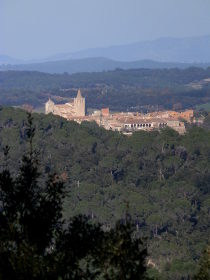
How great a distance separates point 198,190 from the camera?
4025cm

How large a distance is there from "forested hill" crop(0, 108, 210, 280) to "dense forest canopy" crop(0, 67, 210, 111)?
59.5m

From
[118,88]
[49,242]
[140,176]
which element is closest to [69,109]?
[140,176]

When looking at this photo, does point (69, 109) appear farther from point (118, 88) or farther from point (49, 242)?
point (49, 242)

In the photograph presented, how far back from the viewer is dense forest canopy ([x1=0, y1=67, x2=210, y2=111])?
118m

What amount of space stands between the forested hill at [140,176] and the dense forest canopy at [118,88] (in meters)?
59.5

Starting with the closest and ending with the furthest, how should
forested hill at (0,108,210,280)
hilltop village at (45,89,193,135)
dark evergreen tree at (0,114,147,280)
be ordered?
dark evergreen tree at (0,114,147,280)
forested hill at (0,108,210,280)
hilltop village at (45,89,193,135)

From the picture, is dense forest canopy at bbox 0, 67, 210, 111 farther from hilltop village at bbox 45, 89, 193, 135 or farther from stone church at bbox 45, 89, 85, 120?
hilltop village at bbox 45, 89, 193, 135

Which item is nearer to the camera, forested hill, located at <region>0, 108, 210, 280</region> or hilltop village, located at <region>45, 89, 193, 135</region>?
forested hill, located at <region>0, 108, 210, 280</region>

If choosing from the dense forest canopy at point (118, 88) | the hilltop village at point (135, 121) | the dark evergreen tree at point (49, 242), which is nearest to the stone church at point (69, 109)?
the hilltop village at point (135, 121)

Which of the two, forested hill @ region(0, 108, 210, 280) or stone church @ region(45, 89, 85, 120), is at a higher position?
forested hill @ region(0, 108, 210, 280)

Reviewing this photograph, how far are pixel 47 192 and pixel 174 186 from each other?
103ft

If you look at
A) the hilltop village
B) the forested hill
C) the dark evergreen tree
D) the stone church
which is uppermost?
the dark evergreen tree

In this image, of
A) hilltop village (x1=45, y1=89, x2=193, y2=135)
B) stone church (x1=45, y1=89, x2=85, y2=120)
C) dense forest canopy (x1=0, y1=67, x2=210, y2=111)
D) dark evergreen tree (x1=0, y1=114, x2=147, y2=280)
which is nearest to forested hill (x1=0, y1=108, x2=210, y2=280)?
dark evergreen tree (x1=0, y1=114, x2=147, y2=280)

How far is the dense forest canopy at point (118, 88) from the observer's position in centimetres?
11794
